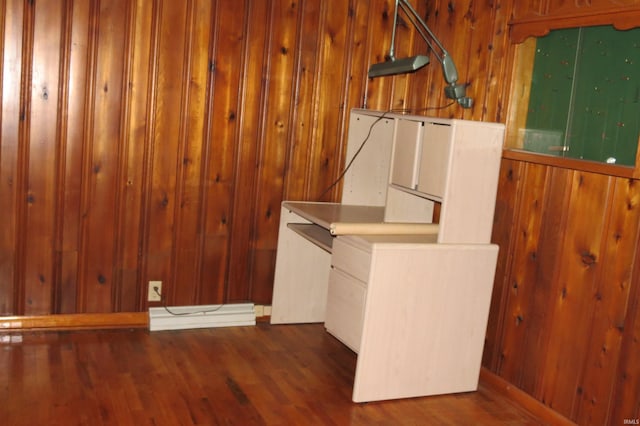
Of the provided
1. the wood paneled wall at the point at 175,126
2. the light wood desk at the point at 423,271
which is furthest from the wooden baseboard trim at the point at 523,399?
the wood paneled wall at the point at 175,126

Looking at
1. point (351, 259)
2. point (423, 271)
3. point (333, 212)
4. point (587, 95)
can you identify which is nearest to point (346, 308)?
point (351, 259)

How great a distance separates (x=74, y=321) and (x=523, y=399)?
2.33 metres

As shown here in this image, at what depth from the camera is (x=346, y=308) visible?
10.3 ft

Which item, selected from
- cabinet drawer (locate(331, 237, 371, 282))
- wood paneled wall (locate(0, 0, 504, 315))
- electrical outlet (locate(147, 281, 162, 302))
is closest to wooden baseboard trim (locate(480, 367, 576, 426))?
cabinet drawer (locate(331, 237, 371, 282))

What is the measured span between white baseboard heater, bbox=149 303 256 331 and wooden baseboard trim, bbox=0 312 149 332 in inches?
3.3

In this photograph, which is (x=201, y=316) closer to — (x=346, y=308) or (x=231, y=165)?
(x=231, y=165)

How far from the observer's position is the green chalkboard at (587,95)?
2.76 metres

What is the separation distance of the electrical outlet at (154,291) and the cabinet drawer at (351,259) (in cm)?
115

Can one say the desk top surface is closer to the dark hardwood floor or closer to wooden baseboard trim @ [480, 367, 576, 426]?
the dark hardwood floor

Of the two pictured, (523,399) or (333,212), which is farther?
(333,212)

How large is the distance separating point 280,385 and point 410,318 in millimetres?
687

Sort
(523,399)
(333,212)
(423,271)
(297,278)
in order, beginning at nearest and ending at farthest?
1. (423,271)
2. (523,399)
3. (333,212)
4. (297,278)

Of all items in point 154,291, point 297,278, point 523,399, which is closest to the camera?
point 523,399

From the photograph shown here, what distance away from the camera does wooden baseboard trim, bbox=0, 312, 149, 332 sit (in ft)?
11.8
